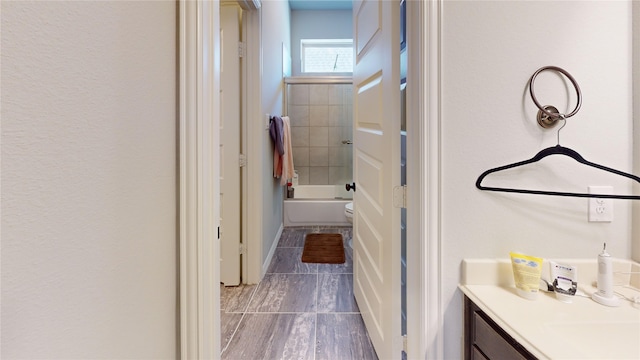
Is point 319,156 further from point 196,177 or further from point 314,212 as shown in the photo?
point 196,177

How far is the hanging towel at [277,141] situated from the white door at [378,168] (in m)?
1.26

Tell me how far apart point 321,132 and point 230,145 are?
2.50 meters

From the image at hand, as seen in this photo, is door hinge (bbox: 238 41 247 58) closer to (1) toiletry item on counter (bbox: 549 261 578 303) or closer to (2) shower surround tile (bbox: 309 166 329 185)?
(1) toiletry item on counter (bbox: 549 261 578 303)

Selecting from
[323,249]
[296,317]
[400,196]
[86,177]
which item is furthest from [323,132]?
[86,177]

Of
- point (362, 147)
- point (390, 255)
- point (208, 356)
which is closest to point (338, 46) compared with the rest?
point (362, 147)

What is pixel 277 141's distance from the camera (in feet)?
10.6

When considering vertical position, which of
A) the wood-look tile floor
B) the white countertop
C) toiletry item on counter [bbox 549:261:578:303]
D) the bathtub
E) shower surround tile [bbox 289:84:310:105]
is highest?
shower surround tile [bbox 289:84:310:105]

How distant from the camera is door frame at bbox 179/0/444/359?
1.01 metres

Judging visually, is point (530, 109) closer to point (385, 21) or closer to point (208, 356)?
point (385, 21)

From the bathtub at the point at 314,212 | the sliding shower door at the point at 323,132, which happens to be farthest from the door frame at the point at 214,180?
the sliding shower door at the point at 323,132

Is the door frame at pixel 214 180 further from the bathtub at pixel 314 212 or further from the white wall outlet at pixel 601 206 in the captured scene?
the bathtub at pixel 314 212

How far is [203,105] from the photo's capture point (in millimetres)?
1047

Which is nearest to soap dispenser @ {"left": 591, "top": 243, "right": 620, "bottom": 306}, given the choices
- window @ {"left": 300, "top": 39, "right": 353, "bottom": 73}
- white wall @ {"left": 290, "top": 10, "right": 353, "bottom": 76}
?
window @ {"left": 300, "top": 39, "right": 353, "bottom": 73}

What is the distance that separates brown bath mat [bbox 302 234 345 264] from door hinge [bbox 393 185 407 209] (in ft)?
6.05
